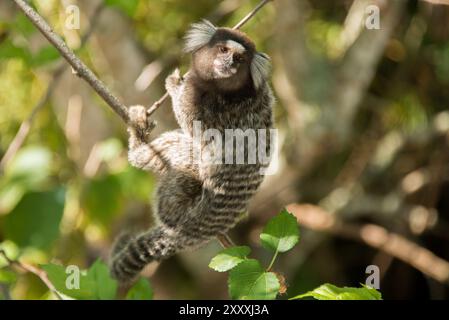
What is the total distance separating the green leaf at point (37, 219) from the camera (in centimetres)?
232

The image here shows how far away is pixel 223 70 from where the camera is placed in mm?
1907

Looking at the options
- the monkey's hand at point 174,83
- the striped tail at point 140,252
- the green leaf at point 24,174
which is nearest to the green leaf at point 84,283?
the striped tail at point 140,252

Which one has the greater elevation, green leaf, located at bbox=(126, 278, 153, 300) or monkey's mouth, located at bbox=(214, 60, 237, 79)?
monkey's mouth, located at bbox=(214, 60, 237, 79)

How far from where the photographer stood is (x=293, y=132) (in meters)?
3.08

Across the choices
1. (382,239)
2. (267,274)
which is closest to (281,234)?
(267,274)

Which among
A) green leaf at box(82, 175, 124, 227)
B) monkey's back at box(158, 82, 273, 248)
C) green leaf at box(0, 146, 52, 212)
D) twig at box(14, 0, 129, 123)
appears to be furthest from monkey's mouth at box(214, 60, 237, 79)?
green leaf at box(0, 146, 52, 212)

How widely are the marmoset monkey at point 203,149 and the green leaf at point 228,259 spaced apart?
0.57m

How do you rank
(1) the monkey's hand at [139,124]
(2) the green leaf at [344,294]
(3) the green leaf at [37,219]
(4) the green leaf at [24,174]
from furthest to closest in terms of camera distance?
(4) the green leaf at [24,174] → (3) the green leaf at [37,219] → (1) the monkey's hand at [139,124] → (2) the green leaf at [344,294]

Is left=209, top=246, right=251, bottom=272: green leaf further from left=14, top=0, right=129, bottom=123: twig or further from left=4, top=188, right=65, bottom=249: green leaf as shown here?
left=4, top=188, right=65, bottom=249: green leaf

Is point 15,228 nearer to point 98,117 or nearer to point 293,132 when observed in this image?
point 98,117

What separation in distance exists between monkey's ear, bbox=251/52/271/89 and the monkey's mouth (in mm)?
63

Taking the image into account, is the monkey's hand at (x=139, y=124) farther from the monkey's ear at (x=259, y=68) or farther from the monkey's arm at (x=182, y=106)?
the monkey's ear at (x=259, y=68)

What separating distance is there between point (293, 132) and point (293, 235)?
1803 mm

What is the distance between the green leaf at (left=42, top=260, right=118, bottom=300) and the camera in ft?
5.16
